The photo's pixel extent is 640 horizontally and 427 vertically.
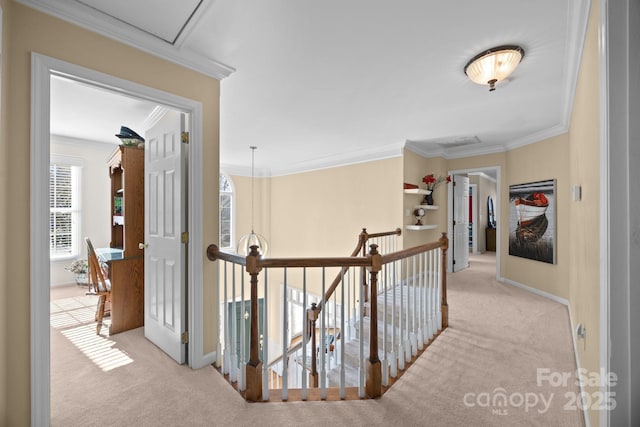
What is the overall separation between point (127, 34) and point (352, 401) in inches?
110

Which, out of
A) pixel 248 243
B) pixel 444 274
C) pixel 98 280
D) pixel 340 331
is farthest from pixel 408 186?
pixel 98 280

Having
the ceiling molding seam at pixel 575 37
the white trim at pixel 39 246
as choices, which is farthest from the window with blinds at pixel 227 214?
the ceiling molding seam at pixel 575 37

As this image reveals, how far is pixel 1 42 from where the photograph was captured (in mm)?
1287

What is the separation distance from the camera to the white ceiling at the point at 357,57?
63.1 inches

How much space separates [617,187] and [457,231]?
5.06 metres

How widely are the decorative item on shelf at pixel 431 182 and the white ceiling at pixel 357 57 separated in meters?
1.10

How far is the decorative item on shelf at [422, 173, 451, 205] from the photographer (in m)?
4.89

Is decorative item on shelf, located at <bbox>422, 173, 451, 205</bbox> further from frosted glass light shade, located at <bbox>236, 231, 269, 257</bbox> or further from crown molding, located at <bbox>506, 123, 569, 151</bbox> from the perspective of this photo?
frosted glass light shade, located at <bbox>236, 231, 269, 257</bbox>

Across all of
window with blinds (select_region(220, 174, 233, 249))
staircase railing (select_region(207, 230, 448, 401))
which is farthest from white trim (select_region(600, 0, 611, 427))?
window with blinds (select_region(220, 174, 233, 249))

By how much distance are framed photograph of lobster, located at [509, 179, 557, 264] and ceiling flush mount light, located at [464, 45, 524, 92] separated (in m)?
2.67

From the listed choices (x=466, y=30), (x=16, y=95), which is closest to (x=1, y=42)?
(x=16, y=95)

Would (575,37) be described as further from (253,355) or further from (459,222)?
(459,222)

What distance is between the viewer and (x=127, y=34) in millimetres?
1756

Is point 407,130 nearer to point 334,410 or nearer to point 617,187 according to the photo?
point 617,187
